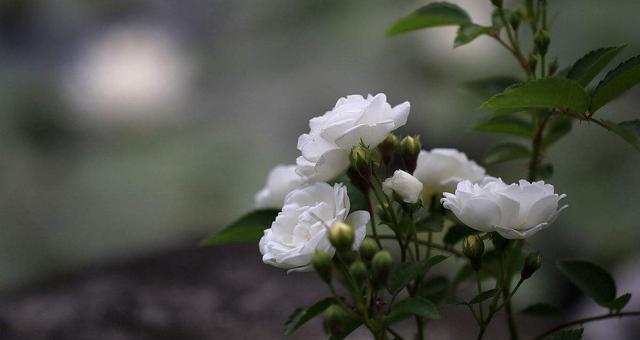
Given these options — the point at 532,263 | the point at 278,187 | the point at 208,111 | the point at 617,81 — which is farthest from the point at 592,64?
the point at 208,111

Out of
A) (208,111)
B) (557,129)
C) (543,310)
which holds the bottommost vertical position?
(208,111)

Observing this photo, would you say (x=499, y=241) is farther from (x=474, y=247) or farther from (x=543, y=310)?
(x=543, y=310)

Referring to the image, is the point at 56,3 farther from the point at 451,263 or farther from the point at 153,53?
the point at 451,263

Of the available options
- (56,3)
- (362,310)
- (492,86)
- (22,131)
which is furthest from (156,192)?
(362,310)

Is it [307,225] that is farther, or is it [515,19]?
[515,19]

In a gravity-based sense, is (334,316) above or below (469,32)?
below

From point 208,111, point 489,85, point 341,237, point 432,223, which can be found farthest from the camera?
point 208,111

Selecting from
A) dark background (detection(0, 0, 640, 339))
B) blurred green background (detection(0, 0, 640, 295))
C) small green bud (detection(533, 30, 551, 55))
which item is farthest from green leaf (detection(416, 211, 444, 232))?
blurred green background (detection(0, 0, 640, 295))

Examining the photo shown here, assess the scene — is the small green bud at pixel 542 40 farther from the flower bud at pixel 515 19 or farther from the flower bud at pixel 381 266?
the flower bud at pixel 381 266
